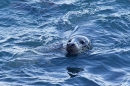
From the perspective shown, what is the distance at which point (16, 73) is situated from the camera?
33.1 feet

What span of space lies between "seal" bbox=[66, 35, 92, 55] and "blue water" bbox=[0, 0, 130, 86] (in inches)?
7.8

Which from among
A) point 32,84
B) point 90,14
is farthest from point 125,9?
point 32,84

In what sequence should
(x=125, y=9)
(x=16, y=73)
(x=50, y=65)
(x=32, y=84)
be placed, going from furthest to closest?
(x=125, y=9) < (x=50, y=65) < (x=16, y=73) < (x=32, y=84)

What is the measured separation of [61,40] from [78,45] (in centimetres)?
133

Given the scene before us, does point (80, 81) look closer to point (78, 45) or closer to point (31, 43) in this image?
point (78, 45)

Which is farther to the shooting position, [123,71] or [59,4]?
[59,4]

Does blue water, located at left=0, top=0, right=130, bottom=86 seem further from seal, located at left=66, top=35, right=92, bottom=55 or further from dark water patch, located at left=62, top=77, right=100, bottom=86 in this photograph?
seal, located at left=66, top=35, right=92, bottom=55

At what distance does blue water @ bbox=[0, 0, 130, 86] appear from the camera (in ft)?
32.7

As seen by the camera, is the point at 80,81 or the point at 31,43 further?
the point at 31,43

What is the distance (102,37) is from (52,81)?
3.97 meters

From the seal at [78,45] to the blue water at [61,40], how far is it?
199 millimetres

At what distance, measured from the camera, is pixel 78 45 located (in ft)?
38.0

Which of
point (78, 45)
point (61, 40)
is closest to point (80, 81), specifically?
point (78, 45)

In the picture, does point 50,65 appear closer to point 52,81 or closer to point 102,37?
point 52,81
